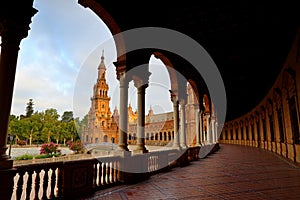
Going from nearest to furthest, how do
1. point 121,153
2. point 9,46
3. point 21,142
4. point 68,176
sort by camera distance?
point 9,46 < point 68,176 < point 121,153 < point 21,142

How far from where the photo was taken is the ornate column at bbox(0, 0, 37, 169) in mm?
3573

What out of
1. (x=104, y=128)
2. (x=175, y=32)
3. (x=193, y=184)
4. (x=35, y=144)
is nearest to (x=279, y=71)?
(x=175, y=32)

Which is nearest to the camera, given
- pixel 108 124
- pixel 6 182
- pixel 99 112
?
pixel 6 182

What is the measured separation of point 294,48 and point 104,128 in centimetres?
6026

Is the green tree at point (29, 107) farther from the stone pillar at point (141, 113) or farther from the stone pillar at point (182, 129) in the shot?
the stone pillar at point (141, 113)

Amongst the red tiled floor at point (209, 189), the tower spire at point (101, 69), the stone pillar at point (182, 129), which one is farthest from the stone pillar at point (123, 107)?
the tower spire at point (101, 69)

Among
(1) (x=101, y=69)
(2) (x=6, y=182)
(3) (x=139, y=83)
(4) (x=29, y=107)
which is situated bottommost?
(2) (x=6, y=182)

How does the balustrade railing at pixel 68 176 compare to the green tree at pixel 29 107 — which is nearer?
the balustrade railing at pixel 68 176

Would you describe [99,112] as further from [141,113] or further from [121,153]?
[121,153]

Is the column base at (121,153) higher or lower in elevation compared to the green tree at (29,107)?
lower

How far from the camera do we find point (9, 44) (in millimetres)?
3803

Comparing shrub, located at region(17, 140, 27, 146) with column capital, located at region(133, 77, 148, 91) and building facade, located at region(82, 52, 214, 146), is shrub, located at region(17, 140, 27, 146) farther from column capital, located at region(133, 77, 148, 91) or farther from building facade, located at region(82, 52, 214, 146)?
column capital, located at region(133, 77, 148, 91)

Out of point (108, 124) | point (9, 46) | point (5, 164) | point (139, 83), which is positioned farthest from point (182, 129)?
point (108, 124)

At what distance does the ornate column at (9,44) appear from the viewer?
11.7ft
